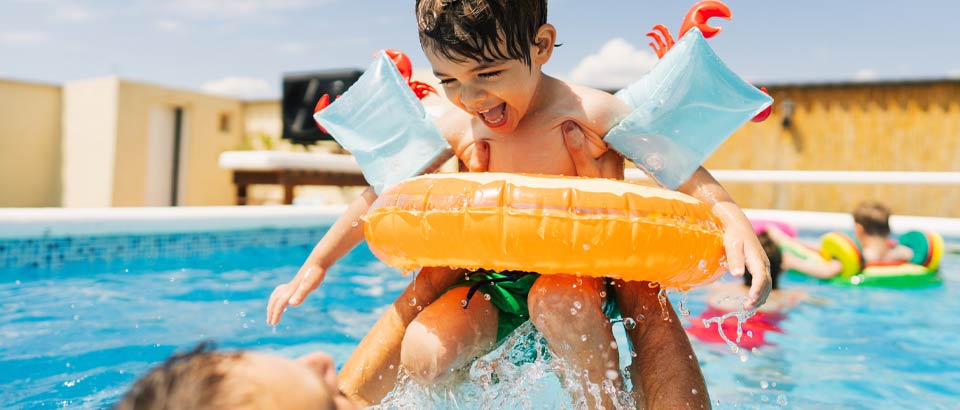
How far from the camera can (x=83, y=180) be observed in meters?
14.2

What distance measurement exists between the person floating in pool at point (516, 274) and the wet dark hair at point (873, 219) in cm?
467

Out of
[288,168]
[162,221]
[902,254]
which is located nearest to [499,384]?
[162,221]

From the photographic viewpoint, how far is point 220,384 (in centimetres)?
112

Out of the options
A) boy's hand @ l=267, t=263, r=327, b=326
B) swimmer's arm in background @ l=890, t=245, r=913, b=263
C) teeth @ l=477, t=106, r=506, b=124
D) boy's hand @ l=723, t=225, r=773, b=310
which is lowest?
swimmer's arm in background @ l=890, t=245, r=913, b=263

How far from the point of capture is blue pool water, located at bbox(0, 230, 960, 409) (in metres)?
3.09

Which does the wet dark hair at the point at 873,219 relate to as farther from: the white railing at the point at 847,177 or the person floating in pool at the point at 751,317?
the white railing at the point at 847,177

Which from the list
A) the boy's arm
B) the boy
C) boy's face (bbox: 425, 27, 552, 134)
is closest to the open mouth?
boy's face (bbox: 425, 27, 552, 134)

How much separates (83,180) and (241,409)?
49.0ft

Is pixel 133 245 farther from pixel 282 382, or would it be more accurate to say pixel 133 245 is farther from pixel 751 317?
pixel 282 382

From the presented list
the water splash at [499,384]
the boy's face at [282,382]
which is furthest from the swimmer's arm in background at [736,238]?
the boy's face at [282,382]

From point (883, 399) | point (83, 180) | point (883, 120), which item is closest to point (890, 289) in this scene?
point (883, 399)

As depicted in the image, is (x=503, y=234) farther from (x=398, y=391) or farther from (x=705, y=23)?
(x=705, y=23)

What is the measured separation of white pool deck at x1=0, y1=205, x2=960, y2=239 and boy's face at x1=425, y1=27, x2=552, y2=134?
13.9 ft

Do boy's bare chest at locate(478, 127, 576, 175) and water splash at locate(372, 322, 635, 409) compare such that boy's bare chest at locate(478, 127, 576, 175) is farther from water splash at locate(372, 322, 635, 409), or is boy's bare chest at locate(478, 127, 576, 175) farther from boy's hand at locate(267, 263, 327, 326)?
boy's hand at locate(267, 263, 327, 326)
